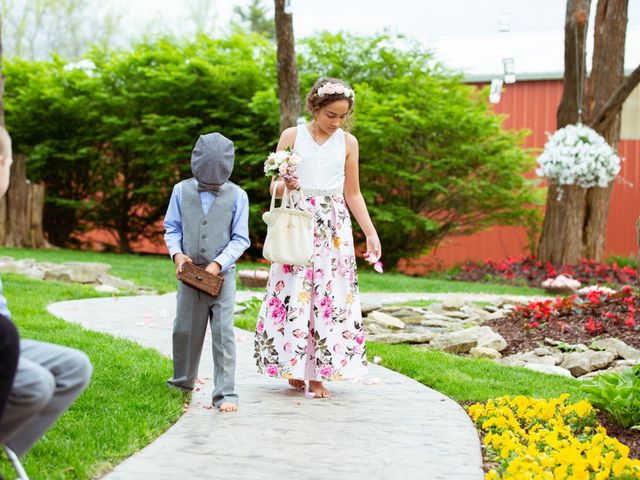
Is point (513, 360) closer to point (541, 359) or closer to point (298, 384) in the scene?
point (541, 359)

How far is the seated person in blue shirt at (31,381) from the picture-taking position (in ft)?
7.56

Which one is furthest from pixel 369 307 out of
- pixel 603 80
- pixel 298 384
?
pixel 603 80

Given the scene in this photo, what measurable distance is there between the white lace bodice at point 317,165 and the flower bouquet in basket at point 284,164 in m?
0.18

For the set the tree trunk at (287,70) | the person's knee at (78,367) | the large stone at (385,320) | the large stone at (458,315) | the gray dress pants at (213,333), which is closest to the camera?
the person's knee at (78,367)

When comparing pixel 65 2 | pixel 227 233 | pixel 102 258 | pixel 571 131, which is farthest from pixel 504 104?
pixel 65 2

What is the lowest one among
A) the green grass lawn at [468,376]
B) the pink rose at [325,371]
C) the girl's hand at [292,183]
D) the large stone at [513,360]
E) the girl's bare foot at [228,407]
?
the large stone at [513,360]

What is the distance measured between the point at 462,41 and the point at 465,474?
16753 millimetres

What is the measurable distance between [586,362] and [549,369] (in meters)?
0.31

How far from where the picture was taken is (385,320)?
748cm

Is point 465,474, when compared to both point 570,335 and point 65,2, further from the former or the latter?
point 65,2

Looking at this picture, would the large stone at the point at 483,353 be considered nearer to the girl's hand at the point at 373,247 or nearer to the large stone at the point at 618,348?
the large stone at the point at 618,348

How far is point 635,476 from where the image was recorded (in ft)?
9.95

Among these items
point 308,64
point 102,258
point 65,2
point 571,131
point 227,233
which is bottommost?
point 102,258

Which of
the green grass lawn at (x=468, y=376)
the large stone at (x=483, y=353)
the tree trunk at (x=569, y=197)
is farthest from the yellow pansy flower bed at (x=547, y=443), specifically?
the tree trunk at (x=569, y=197)
